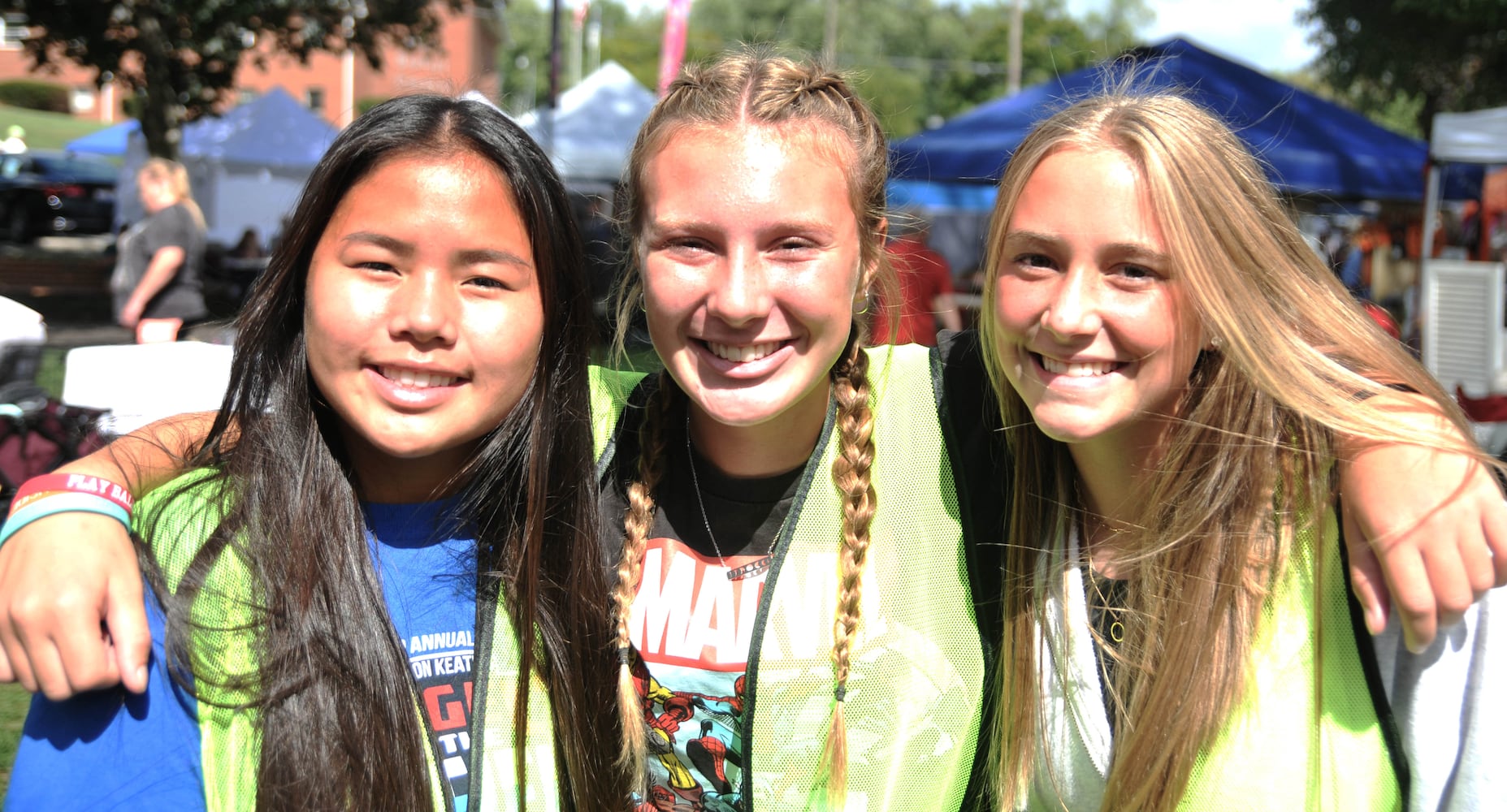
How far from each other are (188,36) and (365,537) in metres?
13.9

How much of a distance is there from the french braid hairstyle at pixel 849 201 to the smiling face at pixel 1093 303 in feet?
1.08

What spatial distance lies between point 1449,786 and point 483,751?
1.34 metres

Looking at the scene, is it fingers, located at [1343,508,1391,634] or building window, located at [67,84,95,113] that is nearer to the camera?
fingers, located at [1343,508,1391,634]

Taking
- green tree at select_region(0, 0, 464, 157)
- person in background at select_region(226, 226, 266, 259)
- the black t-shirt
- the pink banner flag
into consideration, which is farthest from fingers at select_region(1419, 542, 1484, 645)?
green tree at select_region(0, 0, 464, 157)

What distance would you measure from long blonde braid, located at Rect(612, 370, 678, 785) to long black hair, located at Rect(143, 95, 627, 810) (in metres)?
0.03

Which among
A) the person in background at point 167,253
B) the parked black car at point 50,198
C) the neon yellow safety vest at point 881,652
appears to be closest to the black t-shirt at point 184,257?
the person in background at point 167,253

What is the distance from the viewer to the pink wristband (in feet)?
5.15

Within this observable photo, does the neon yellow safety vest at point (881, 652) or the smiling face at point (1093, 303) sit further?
the neon yellow safety vest at point (881, 652)

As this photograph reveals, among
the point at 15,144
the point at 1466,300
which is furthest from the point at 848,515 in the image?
the point at 15,144

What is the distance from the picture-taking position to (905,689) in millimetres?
1854

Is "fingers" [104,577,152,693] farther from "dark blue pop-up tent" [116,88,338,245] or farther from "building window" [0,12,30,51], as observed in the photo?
"building window" [0,12,30,51]

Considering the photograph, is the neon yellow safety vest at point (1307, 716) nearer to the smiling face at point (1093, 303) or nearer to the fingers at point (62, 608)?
the smiling face at point (1093, 303)

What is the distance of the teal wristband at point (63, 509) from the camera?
152 cm

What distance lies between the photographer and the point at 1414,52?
17391mm
